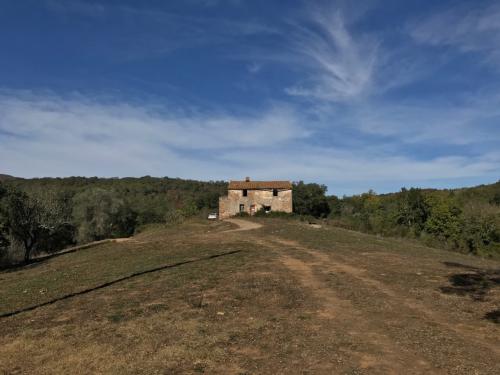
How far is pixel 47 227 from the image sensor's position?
3847 centimetres

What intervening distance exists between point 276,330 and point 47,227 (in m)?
37.0

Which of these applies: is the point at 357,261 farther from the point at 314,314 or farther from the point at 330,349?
the point at 330,349

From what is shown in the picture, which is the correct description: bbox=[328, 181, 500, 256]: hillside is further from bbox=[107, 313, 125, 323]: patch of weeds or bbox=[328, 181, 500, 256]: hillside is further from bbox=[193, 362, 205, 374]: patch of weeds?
bbox=[193, 362, 205, 374]: patch of weeds

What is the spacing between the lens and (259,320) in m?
8.13

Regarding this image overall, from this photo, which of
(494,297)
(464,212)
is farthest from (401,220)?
(494,297)

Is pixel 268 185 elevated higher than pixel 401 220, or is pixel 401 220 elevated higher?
pixel 268 185

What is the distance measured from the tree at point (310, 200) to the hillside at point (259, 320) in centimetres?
4015

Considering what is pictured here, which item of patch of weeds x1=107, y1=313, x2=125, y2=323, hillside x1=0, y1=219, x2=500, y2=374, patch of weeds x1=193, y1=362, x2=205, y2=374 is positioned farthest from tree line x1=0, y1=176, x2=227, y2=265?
patch of weeds x1=193, y1=362, x2=205, y2=374

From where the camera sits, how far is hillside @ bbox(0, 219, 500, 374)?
20.1ft

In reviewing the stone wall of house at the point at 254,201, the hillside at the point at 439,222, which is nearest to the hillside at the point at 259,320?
the stone wall of house at the point at 254,201

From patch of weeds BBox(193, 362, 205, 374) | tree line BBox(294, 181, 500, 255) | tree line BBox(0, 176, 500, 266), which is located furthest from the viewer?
tree line BBox(294, 181, 500, 255)

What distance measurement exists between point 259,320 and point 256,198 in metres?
37.0

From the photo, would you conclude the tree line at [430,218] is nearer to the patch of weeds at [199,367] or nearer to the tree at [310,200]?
the tree at [310,200]

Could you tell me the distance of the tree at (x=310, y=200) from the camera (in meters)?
55.6
